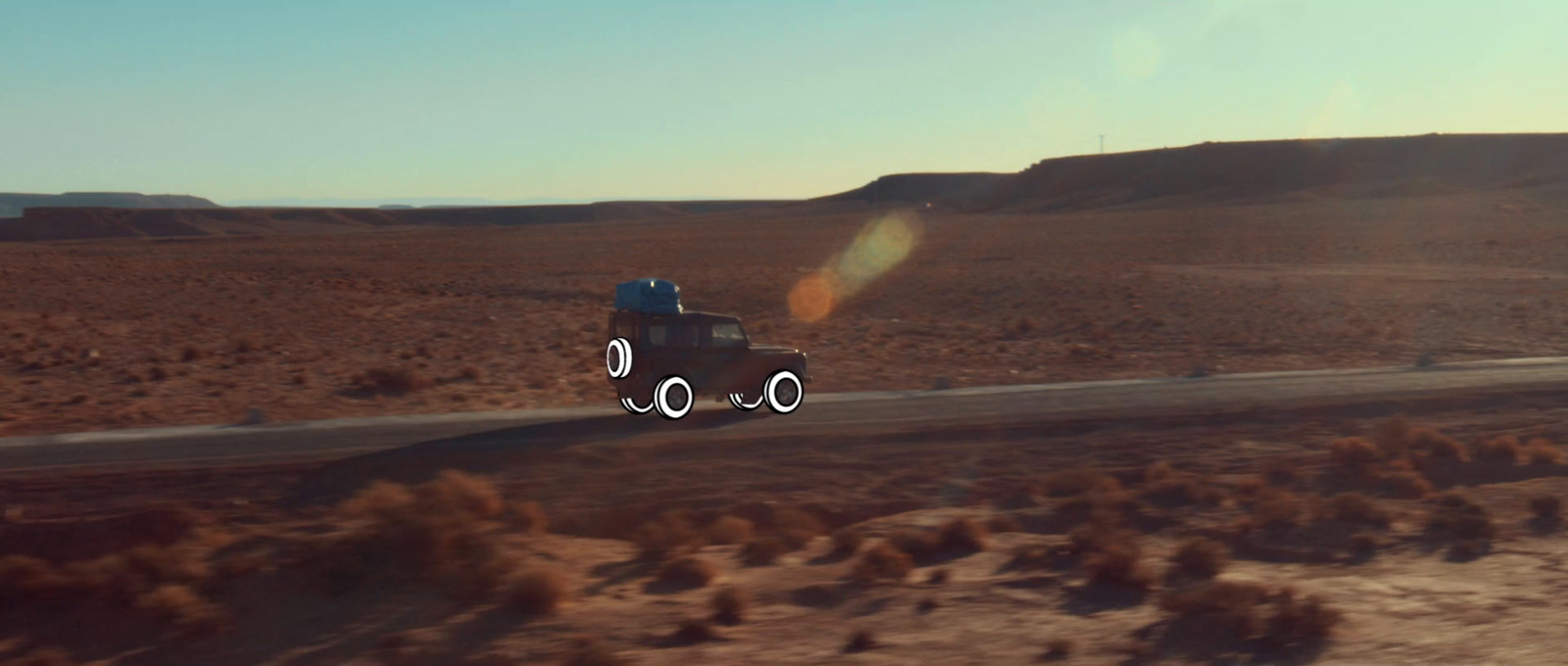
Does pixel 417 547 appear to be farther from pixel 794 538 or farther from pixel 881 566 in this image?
pixel 881 566

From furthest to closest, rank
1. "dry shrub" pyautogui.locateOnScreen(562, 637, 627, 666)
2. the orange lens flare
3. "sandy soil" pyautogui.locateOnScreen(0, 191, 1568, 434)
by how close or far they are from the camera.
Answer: the orange lens flare → "sandy soil" pyautogui.locateOnScreen(0, 191, 1568, 434) → "dry shrub" pyautogui.locateOnScreen(562, 637, 627, 666)

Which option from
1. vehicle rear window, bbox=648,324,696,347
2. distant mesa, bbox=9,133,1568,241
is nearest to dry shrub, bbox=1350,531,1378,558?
vehicle rear window, bbox=648,324,696,347

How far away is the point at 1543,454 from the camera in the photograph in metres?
16.9

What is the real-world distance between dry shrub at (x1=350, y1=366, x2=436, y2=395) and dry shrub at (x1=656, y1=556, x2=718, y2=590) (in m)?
12.2

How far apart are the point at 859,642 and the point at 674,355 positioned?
25.1 feet

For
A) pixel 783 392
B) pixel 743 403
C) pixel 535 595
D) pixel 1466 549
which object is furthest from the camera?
pixel 743 403

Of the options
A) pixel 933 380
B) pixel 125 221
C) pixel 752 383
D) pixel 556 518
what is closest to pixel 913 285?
pixel 933 380

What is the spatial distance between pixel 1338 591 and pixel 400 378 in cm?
1590

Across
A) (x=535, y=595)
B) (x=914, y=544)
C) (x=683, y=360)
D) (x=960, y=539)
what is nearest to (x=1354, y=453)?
(x=960, y=539)

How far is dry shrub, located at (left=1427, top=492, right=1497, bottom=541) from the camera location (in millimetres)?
12844

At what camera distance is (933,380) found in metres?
24.2

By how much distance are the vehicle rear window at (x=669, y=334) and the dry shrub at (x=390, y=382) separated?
7.41 metres

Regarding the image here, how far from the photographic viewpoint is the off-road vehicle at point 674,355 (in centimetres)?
1644

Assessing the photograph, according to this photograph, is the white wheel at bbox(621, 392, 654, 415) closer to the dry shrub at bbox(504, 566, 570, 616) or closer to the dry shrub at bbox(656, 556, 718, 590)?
the dry shrub at bbox(656, 556, 718, 590)
